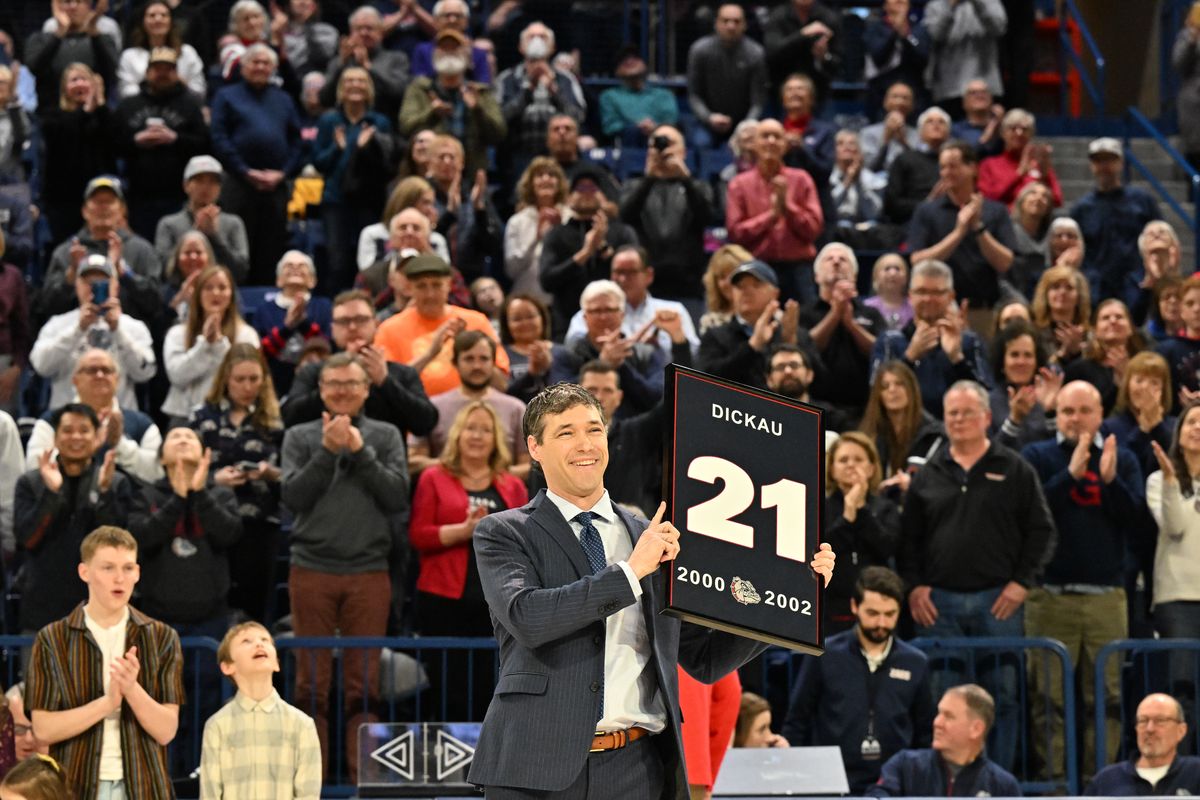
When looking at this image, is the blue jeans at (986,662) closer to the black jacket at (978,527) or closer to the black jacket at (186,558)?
the black jacket at (978,527)

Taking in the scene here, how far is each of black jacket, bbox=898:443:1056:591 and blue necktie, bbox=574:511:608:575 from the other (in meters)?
5.48

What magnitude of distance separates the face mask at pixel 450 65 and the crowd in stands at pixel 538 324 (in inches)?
1.2

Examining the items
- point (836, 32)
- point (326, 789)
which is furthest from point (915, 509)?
point (836, 32)

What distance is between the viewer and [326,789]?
9.36 meters

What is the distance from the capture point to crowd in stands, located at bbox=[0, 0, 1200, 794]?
9.94 meters

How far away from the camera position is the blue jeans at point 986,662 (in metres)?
9.91

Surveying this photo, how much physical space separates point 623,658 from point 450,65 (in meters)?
10.3

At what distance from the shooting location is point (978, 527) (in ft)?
33.8

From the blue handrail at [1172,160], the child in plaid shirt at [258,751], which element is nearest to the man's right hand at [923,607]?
the child in plaid shirt at [258,751]

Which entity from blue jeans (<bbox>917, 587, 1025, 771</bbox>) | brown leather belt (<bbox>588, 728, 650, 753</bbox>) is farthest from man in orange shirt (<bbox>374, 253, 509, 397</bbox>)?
brown leather belt (<bbox>588, 728, 650, 753</bbox>)

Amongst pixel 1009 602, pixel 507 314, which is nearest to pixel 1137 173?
pixel 507 314

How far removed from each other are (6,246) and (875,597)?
6.69m

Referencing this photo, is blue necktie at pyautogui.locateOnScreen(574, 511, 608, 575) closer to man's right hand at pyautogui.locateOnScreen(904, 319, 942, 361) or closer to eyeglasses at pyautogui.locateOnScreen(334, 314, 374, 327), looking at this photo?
eyeglasses at pyautogui.locateOnScreen(334, 314, 374, 327)

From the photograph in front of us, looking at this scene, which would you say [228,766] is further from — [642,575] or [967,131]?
[967,131]
